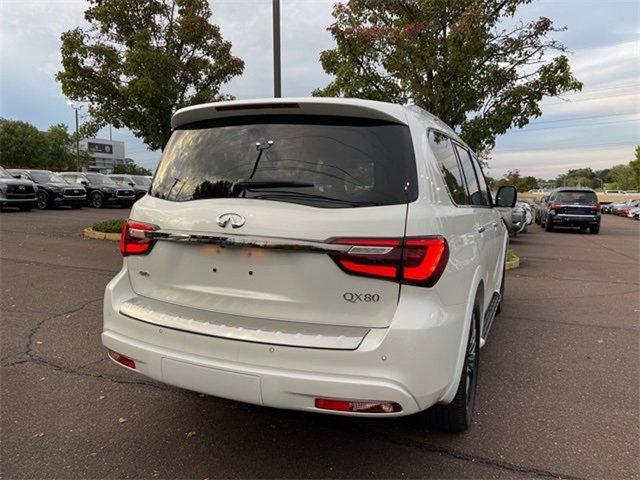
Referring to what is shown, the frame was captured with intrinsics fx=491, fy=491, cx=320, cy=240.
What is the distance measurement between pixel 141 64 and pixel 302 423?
9.41 meters

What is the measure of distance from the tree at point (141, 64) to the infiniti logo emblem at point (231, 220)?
8.95m

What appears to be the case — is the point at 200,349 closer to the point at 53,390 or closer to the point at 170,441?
the point at 170,441

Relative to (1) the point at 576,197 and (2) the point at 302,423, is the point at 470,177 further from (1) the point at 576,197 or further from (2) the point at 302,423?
(1) the point at 576,197

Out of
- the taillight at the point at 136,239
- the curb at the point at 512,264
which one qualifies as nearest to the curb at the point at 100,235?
the curb at the point at 512,264

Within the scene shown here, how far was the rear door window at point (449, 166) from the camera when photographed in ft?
9.59

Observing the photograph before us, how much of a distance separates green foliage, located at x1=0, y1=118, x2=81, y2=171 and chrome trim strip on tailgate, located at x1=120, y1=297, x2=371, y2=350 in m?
63.5

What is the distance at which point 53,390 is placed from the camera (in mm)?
3604

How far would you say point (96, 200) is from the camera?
2405 centimetres

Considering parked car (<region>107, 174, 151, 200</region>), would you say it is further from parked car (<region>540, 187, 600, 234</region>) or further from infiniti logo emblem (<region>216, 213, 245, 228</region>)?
infiniti logo emblem (<region>216, 213, 245, 228</region>)

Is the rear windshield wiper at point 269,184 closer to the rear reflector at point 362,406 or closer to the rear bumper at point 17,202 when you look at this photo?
the rear reflector at point 362,406

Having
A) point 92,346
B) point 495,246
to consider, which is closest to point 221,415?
A: point 92,346

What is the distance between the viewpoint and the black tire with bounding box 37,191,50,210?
20953 millimetres

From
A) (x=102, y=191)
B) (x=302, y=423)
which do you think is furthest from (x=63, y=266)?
(x=102, y=191)

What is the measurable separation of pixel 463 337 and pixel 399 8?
27.6ft
